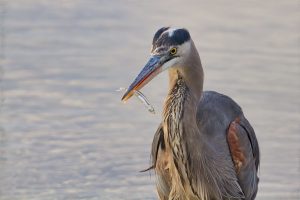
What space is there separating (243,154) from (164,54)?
4.99 ft

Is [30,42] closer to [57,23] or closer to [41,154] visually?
[57,23]

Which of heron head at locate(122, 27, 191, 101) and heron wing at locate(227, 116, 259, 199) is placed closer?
heron head at locate(122, 27, 191, 101)

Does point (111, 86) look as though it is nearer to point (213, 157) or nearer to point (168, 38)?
point (213, 157)

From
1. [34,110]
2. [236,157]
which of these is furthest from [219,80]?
[236,157]

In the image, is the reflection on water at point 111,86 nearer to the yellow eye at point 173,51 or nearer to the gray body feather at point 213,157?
the gray body feather at point 213,157

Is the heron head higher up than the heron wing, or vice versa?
the heron head

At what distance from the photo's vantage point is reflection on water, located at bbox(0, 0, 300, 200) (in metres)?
9.68

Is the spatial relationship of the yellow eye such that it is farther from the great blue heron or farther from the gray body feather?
the gray body feather

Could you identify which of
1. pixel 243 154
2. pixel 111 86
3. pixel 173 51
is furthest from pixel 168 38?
pixel 111 86

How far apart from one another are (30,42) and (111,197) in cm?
333

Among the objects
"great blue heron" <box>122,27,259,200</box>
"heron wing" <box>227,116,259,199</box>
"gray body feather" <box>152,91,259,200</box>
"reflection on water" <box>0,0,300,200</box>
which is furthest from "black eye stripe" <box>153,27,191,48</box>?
"reflection on water" <box>0,0,300,200</box>

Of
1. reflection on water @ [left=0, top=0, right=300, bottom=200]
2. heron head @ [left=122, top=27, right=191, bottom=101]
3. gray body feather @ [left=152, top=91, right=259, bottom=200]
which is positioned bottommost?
reflection on water @ [left=0, top=0, right=300, bottom=200]

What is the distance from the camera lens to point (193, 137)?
25.6 feet

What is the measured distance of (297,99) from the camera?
1107 centimetres
